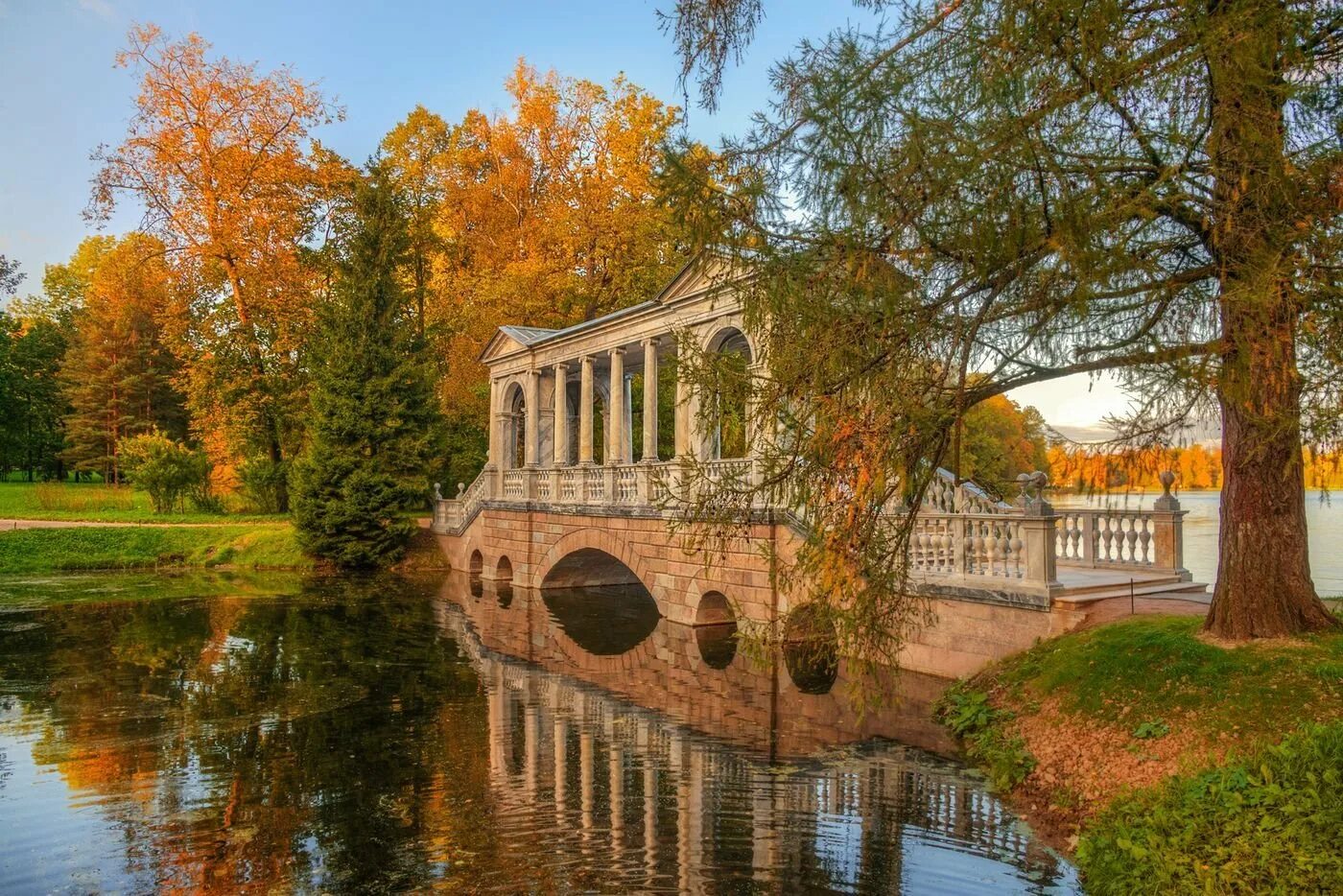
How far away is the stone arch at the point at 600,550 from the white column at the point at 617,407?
170 centimetres

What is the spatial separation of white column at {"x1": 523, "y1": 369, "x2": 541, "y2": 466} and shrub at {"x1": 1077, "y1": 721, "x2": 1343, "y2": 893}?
17.5 metres

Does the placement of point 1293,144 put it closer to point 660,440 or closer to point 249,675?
point 249,675

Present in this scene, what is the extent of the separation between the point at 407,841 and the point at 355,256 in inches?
868

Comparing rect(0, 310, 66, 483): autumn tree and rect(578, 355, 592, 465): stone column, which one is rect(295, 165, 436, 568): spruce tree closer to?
rect(578, 355, 592, 465): stone column

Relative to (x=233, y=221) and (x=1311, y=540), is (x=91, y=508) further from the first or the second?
(x=1311, y=540)

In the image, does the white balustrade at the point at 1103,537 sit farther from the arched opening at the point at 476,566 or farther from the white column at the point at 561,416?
the arched opening at the point at 476,566

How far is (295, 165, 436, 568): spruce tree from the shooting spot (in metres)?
24.3

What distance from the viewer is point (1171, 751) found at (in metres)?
6.35

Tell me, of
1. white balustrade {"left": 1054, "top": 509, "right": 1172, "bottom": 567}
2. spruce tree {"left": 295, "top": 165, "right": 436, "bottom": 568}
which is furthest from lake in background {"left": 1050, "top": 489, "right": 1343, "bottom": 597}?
spruce tree {"left": 295, "top": 165, "right": 436, "bottom": 568}

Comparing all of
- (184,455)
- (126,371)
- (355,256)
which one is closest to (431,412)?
(355,256)

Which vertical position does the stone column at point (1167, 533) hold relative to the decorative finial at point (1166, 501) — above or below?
below

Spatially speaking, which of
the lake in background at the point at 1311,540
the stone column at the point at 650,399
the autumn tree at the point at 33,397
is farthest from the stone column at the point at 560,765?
the autumn tree at the point at 33,397

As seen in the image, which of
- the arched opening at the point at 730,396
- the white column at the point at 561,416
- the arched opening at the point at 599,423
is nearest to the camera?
the arched opening at the point at 730,396

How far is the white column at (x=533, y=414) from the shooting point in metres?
21.7
